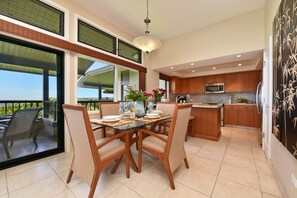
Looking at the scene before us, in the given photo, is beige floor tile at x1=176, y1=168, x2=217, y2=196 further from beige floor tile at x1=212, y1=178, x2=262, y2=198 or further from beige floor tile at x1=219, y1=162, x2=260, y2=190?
beige floor tile at x1=219, y1=162, x2=260, y2=190

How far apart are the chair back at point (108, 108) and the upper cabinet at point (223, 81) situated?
12.6ft

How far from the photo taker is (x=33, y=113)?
7.41ft

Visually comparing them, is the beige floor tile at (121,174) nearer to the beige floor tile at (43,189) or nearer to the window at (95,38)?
the beige floor tile at (43,189)

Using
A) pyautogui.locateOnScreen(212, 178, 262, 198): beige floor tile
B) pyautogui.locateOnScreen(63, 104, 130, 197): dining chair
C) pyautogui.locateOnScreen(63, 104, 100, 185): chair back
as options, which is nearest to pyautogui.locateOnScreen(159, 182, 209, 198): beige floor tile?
pyautogui.locateOnScreen(212, 178, 262, 198): beige floor tile

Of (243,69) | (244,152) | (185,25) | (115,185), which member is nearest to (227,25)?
(185,25)

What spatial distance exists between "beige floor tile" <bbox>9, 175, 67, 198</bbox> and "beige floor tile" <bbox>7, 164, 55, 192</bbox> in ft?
0.33

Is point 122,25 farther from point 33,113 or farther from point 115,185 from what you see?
point 115,185

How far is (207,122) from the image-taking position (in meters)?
3.30

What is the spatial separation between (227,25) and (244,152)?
2851mm

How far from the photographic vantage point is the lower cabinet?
4.49 m

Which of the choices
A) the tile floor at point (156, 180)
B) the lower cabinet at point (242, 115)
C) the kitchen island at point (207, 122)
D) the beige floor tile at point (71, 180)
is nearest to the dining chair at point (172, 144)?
the tile floor at point (156, 180)

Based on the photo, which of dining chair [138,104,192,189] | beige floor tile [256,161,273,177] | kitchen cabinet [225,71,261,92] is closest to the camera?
dining chair [138,104,192,189]

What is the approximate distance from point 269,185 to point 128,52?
13.0 ft

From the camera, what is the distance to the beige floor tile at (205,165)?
73.2 inches
